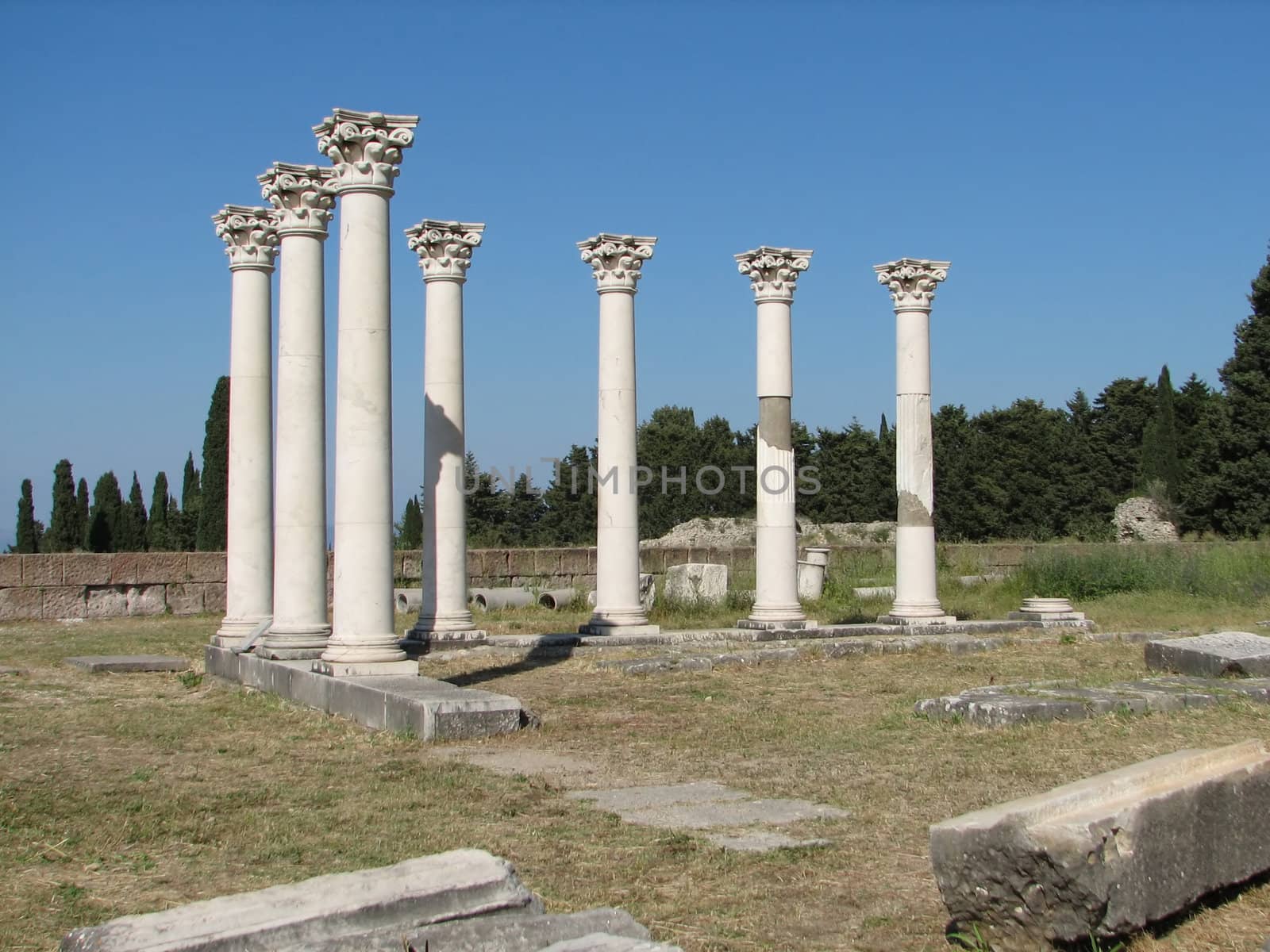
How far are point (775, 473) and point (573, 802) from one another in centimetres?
1324

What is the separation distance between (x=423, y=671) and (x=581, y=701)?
3.51 metres

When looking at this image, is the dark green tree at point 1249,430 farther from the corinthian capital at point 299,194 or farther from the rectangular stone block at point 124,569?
the corinthian capital at point 299,194

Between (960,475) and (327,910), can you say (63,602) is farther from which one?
(960,475)

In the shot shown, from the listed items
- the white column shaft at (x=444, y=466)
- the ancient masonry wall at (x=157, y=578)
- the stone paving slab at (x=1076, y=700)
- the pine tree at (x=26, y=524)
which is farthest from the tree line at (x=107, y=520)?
the stone paving slab at (x=1076, y=700)

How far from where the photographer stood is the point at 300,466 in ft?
57.0

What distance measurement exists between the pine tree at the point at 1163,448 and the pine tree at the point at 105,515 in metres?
44.3

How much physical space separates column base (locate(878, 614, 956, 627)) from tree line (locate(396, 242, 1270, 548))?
3074cm

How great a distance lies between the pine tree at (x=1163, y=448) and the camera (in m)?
62.5

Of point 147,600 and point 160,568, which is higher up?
point 160,568

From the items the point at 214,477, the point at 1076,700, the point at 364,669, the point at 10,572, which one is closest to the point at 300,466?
the point at 364,669

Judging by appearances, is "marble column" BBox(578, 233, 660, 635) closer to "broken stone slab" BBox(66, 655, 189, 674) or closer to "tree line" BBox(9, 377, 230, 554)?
"broken stone slab" BBox(66, 655, 189, 674)

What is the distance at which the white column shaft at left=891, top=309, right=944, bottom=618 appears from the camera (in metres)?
24.1

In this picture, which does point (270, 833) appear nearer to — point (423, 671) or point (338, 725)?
point (338, 725)

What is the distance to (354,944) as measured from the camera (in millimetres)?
5594
